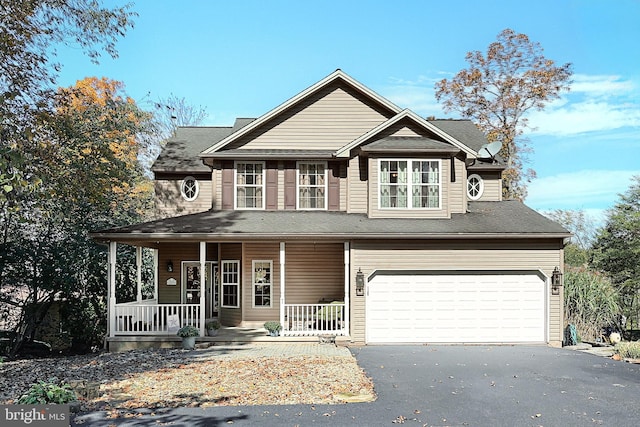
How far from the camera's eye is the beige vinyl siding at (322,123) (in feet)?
61.0

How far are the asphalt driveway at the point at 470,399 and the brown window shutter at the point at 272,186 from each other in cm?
630

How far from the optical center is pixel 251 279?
18266mm

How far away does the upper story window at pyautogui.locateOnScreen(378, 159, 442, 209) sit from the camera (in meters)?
17.2

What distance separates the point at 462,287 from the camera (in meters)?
16.2

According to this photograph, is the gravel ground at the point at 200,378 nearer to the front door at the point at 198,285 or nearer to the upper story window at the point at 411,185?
the front door at the point at 198,285

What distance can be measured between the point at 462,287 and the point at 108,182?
39.9ft

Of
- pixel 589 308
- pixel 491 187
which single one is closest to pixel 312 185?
pixel 491 187

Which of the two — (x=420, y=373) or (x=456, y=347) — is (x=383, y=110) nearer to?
(x=456, y=347)

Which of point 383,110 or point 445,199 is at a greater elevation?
point 383,110

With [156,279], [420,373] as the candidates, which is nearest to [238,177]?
[156,279]

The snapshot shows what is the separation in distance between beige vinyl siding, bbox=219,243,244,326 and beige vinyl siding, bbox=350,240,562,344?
420 centimetres

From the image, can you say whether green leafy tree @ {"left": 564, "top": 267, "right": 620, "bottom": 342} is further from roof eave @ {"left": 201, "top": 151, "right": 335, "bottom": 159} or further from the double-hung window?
the double-hung window

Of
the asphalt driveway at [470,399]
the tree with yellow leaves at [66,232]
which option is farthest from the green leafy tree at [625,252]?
the tree with yellow leaves at [66,232]

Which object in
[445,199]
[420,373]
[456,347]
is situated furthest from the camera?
[445,199]
